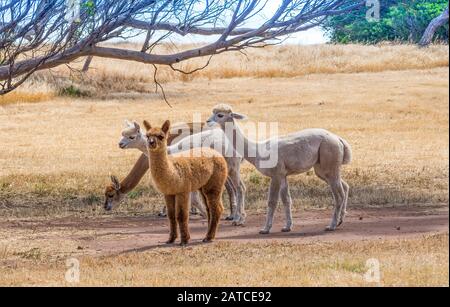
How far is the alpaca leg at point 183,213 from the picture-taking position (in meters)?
13.3

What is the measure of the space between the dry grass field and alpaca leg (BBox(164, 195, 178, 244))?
62 cm

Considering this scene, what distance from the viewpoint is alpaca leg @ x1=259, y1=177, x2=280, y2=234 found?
14359mm

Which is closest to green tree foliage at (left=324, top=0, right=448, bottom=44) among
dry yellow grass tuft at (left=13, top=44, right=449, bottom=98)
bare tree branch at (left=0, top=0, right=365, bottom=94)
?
dry yellow grass tuft at (left=13, top=44, right=449, bottom=98)

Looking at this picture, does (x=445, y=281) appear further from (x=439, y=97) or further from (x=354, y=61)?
(x=354, y=61)

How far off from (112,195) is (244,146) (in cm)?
323

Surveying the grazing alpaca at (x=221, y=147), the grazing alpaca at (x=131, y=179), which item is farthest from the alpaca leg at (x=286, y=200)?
the grazing alpaca at (x=131, y=179)

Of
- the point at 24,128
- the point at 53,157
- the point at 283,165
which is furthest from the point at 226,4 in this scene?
the point at 24,128

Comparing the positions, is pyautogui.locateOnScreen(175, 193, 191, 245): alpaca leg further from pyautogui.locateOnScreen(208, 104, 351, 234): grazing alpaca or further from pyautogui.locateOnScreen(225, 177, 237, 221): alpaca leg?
pyautogui.locateOnScreen(225, 177, 237, 221): alpaca leg

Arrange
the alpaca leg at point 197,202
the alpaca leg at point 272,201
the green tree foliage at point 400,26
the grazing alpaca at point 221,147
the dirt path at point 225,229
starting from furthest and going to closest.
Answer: the green tree foliage at point 400,26 → the alpaca leg at point 197,202 → the grazing alpaca at point 221,147 → the alpaca leg at point 272,201 → the dirt path at point 225,229

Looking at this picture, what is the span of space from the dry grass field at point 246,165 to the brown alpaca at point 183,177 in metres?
0.53

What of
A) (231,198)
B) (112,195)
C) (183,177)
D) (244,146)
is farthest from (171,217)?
(112,195)

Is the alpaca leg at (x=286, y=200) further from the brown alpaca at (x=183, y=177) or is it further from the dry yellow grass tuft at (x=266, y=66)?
the dry yellow grass tuft at (x=266, y=66)

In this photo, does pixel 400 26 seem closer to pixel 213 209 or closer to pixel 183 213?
pixel 213 209

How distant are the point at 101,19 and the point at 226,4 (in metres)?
2.00
